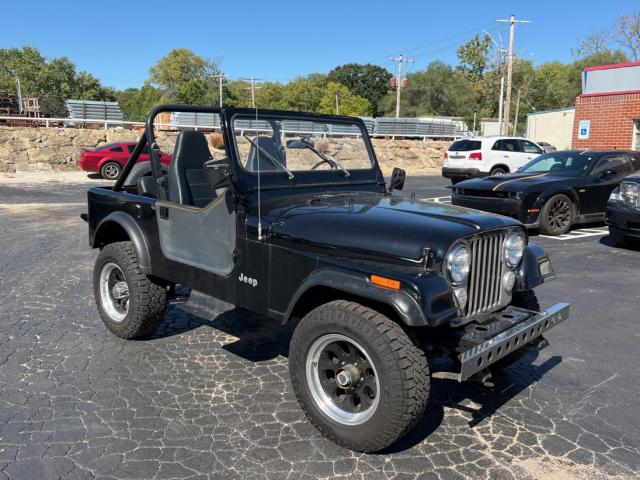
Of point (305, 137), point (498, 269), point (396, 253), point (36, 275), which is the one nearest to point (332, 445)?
point (396, 253)

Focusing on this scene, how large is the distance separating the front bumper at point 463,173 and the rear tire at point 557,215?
907cm

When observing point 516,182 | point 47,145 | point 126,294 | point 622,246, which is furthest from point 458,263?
point 47,145

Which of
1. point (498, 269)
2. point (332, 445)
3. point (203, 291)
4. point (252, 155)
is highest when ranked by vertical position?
point (252, 155)

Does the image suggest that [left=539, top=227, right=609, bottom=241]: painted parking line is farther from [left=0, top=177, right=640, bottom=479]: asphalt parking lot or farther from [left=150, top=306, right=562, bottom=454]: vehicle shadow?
[left=150, top=306, right=562, bottom=454]: vehicle shadow

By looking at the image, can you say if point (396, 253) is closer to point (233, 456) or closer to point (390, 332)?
point (390, 332)

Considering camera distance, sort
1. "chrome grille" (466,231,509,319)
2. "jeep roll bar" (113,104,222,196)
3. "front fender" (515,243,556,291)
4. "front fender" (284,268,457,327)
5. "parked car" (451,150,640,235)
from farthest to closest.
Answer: "parked car" (451,150,640,235)
"jeep roll bar" (113,104,222,196)
"front fender" (515,243,556,291)
"chrome grille" (466,231,509,319)
"front fender" (284,268,457,327)

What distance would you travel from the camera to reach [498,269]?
10.6 feet

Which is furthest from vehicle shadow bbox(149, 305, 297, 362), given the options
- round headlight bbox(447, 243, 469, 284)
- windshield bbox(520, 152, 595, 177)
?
windshield bbox(520, 152, 595, 177)

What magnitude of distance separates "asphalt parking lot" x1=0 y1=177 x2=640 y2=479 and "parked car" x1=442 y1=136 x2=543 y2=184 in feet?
43.8

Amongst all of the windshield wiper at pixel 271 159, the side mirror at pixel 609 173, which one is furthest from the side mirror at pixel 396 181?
the side mirror at pixel 609 173

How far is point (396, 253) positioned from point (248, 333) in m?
2.20

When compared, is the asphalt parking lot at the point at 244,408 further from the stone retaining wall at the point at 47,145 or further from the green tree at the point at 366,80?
the green tree at the point at 366,80

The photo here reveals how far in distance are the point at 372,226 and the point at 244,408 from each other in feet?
4.54

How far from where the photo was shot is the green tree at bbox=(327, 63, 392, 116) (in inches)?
3679
